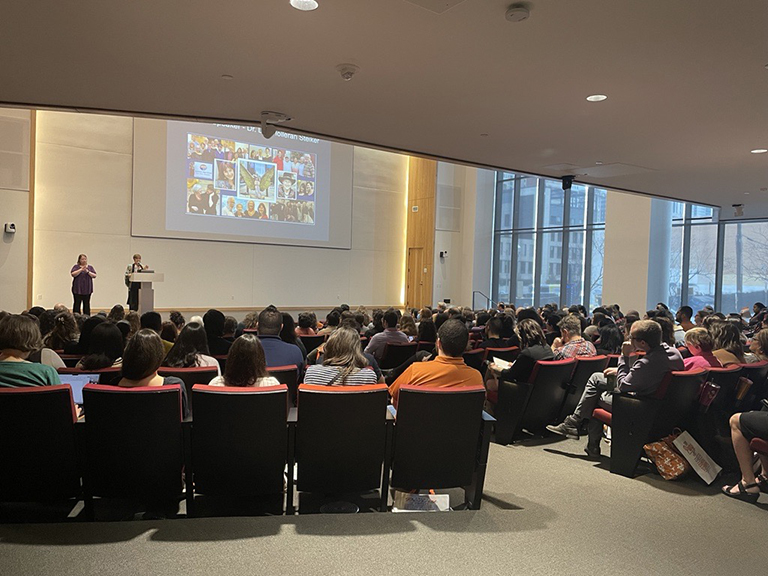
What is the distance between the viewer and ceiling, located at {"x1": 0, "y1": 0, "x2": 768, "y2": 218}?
3404 millimetres

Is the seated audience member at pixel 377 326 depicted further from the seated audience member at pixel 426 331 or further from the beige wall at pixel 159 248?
the beige wall at pixel 159 248

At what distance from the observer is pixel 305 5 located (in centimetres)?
330

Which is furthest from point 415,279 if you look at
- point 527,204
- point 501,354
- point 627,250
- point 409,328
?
point 501,354

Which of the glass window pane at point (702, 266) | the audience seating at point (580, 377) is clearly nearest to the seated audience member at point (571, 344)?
the audience seating at point (580, 377)

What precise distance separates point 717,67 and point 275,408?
3.96m

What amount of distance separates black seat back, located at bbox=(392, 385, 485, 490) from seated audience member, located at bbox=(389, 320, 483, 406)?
0.30 meters

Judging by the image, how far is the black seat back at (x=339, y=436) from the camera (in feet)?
9.15

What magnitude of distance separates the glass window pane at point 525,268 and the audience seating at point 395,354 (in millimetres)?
12373

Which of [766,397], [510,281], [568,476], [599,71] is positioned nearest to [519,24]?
[599,71]

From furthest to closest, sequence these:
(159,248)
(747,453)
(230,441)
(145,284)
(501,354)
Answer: (159,248), (145,284), (501,354), (747,453), (230,441)

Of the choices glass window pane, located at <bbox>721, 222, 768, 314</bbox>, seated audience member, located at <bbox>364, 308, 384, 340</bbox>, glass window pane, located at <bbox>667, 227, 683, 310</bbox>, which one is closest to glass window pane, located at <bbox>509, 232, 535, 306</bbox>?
glass window pane, located at <bbox>667, 227, 683, 310</bbox>

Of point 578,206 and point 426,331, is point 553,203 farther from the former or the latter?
point 426,331

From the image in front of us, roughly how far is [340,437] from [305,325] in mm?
3435

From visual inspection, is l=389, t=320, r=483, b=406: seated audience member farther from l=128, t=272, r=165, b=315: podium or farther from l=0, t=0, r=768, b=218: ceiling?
l=128, t=272, r=165, b=315: podium
